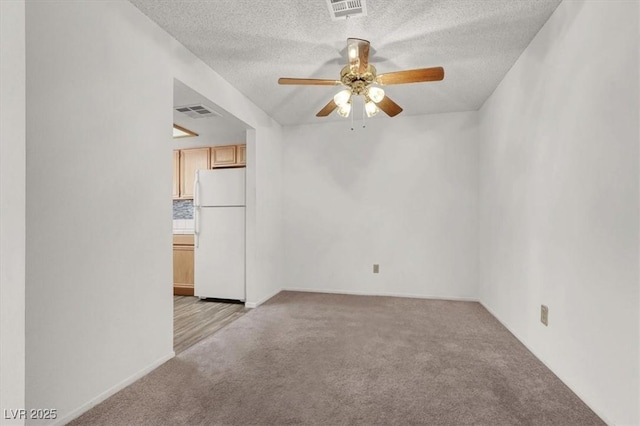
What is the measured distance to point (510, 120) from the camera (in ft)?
9.75

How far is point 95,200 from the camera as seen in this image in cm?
181

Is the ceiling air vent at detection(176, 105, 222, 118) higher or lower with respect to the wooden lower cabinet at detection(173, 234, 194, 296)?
higher

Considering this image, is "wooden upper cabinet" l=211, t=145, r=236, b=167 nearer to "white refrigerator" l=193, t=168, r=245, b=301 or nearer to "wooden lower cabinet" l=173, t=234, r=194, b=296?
"white refrigerator" l=193, t=168, r=245, b=301

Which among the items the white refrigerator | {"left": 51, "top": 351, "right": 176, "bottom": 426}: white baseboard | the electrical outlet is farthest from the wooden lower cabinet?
the electrical outlet

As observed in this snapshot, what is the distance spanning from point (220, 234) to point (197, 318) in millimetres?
1076

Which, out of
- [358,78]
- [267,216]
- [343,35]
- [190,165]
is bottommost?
[267,216]

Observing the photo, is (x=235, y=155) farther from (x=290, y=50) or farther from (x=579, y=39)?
(x=579, y=39)

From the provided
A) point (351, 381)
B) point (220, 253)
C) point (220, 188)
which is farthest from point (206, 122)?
point (351, 381)

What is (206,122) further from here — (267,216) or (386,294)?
(386,294)

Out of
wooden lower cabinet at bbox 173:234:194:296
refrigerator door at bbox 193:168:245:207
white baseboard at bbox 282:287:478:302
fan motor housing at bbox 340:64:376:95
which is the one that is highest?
fan motor housing at bbox 340:64:376:95

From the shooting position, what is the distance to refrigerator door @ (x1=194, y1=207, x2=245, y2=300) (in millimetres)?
3992

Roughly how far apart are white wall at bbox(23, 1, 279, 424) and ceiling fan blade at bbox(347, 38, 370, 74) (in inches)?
52.7

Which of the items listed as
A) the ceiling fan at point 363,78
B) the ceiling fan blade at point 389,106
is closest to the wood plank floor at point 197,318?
the ceiling fan at point 363,78

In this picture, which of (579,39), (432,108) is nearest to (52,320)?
(579,39)
